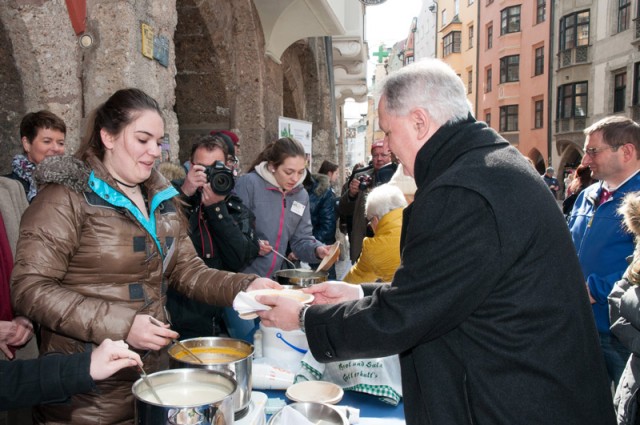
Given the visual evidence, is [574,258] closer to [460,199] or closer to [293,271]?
[460,199]

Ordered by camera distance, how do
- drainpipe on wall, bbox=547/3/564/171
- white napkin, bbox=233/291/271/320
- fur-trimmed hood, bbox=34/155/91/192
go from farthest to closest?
drainpipe on wall, bbox=547/3/564/171 → white napkin, bbox=233/291/271/320 → fur-trimmed hood, bbox=34/155/91/192

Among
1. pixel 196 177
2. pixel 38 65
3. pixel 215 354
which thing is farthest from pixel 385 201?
pixel 38 65

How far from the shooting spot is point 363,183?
5.40m

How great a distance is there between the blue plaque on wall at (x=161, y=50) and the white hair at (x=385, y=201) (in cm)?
167

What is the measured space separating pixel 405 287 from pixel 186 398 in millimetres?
649

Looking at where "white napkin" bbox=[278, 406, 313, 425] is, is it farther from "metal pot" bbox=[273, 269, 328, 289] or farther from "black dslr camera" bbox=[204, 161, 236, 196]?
"black dslr camera" bbox=[204, 161, 236, 196]

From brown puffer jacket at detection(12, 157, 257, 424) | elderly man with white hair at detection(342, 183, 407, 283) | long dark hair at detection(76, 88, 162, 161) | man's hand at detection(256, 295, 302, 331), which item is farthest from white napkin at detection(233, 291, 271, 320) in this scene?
elderly man with white hair at detection(342, 183, 407, 283)

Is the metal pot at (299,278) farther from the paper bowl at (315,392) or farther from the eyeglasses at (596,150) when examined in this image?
the eyeglasses at (596,150)

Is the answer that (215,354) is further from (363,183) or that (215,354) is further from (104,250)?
(363,183)

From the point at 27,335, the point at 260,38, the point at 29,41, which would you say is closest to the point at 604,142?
the point at 27,335

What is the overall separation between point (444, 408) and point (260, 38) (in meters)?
5.88

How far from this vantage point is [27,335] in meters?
2.06

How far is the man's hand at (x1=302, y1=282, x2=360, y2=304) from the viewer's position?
6.78 feet

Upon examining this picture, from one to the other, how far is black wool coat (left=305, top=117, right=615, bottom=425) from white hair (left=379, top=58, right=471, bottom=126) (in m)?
0.16
